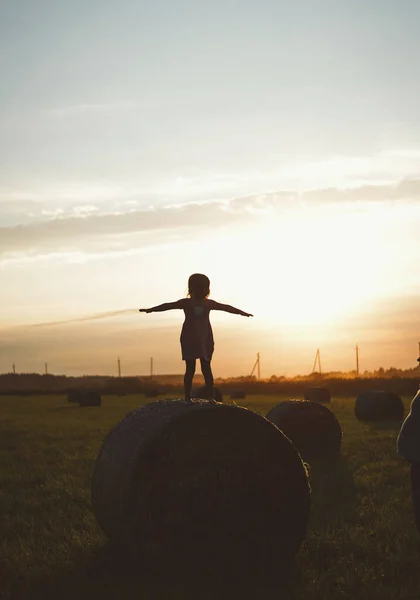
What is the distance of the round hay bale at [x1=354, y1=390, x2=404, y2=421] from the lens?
89.7ft

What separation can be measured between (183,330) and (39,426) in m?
17.0

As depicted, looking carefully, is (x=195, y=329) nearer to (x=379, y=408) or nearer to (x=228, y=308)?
(x=228, y=308)

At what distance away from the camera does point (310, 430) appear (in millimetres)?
16781

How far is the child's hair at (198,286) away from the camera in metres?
10.1

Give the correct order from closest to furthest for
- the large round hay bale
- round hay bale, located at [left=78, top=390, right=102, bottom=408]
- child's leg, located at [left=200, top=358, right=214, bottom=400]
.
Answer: the large round hay bale → child's leg, located at [left=200, top=358, right=214, bottom=400] → round hay bale, located at [left=78, top=390, right=102, bottom=408]

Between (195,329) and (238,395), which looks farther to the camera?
(238,395)

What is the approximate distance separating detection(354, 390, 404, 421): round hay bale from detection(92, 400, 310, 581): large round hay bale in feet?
66.5

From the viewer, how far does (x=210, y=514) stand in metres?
7.23

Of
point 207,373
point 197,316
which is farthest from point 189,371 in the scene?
point 197,316

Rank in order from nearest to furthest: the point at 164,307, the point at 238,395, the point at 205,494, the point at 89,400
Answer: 1. the point at 205,494
2. the point at 164,307
3. the point at 89,400
4. the point at 238,395

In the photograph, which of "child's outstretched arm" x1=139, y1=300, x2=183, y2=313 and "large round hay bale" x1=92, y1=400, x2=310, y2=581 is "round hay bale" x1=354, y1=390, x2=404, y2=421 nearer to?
"child's outstretched arm" x1=139, y1=300, x2=183, y2=313

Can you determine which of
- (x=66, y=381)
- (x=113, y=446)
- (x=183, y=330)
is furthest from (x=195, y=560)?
(x=66, y=381)

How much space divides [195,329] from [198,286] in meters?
0.57

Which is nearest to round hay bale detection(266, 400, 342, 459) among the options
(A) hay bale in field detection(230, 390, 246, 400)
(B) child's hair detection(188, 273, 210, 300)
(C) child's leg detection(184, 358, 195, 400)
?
(C) child's leg detection(184, 358, 195, 400)
